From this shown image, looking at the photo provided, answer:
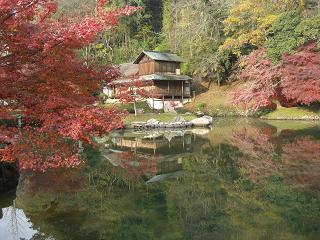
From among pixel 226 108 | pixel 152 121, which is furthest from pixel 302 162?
pixel 226 108

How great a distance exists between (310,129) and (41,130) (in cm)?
2349

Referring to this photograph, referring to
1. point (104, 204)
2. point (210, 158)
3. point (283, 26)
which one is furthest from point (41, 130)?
point (283, 26)

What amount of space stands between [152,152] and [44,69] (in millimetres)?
12772

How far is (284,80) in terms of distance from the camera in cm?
3494

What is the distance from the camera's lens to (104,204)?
11.4 meters

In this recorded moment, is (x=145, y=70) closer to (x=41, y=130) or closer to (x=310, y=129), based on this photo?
(x=310, y=129)

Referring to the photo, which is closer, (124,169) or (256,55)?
(124,169)

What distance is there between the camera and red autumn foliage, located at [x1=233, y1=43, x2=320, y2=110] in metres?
33.1

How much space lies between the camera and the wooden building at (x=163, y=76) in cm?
4584

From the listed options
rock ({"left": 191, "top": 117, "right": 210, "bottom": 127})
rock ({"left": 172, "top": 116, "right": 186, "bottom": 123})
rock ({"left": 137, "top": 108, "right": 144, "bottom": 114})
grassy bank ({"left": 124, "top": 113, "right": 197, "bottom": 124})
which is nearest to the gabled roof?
rock ({"left": 137, "top": 108, "right": 144, "bottom": 114})

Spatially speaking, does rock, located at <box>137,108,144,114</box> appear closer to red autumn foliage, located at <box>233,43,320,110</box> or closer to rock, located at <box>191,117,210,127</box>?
rock, located at <box>191,117,210,127</box>

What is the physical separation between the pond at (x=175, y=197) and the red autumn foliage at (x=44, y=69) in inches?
95.0

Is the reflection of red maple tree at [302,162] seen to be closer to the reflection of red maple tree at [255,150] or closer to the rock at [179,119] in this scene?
the reflection of red maple tree at [255,150]

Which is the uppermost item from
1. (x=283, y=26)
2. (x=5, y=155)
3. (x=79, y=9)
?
(x=79, y=9)
